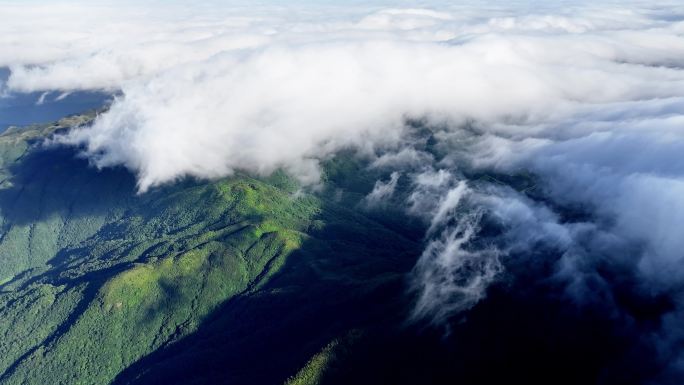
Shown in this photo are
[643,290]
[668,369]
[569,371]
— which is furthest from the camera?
[643,290]

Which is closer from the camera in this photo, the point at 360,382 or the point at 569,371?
the point at 569,371

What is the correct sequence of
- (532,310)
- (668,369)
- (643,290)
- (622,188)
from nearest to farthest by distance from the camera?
1. (668,369)
2. (643,290)
3. (532,310)
4. (622,188)

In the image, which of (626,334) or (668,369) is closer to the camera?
(668,369)

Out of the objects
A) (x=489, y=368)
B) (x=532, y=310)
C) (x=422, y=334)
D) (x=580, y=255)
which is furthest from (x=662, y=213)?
(x=422, y=334)

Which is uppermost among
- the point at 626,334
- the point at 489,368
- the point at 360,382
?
the point at 626,334

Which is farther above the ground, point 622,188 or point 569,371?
point 622,188

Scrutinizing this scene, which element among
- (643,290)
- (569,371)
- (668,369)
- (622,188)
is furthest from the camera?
(622,188)

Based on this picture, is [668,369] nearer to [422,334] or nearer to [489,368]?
[489,368]

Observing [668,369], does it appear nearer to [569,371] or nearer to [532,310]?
[569,371]

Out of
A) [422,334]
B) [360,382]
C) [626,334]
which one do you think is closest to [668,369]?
[626,334]
